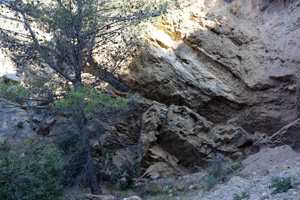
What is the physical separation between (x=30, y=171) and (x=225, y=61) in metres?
7.18

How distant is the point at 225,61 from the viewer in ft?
33.2

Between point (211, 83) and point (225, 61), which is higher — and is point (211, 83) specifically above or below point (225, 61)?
below

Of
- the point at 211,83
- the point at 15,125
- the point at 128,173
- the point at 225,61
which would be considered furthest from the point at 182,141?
the point at 15,125

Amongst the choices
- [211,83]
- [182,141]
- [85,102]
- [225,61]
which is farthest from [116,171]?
[225,61]

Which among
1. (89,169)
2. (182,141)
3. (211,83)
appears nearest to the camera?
(89,169)

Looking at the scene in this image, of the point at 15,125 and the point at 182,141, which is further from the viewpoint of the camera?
the point at 15,125

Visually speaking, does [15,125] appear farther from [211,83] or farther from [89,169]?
[211,83]

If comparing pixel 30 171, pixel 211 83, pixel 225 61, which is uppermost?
pixel 225 61

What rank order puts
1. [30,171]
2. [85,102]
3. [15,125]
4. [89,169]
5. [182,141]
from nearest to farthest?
[30,171], [85,102], [89,169], [182,141], [15,125]

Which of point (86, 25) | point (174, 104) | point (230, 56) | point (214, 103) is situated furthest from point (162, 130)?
point (86, 25)

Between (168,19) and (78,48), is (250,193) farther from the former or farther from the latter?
(168,19)

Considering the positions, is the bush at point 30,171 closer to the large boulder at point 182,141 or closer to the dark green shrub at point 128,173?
the dark green shrub at point 128,173

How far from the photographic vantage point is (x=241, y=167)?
8.39 metres

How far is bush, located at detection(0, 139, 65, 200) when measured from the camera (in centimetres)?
583
